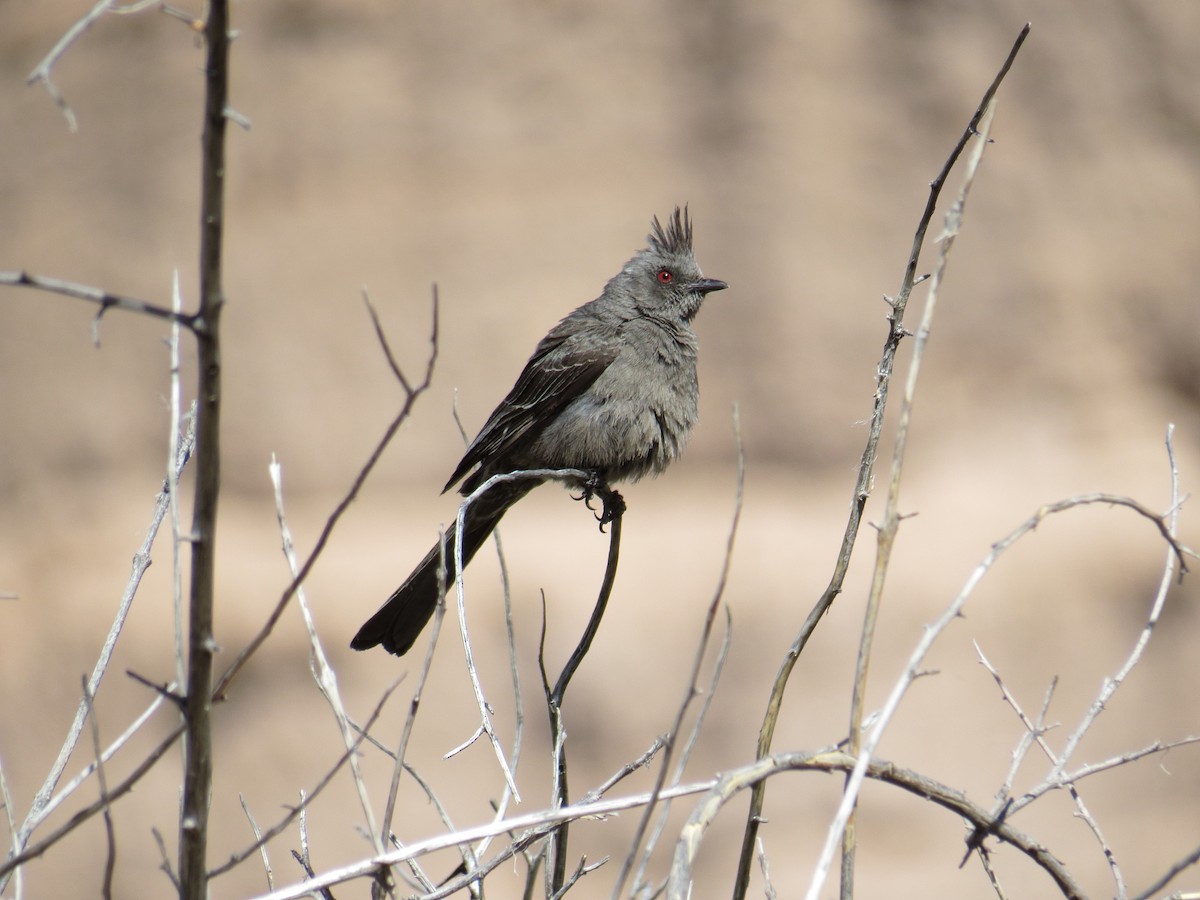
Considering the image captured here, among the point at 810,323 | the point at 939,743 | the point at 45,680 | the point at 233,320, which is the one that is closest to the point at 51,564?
the point at 45,680

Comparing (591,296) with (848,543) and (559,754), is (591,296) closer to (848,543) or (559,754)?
(559,754)

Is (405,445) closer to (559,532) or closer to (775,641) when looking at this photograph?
(559,532)

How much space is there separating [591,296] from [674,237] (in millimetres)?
1328

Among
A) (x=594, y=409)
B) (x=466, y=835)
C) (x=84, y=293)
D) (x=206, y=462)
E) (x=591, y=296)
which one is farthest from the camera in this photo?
(x=591, y=296)

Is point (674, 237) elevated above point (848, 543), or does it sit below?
above

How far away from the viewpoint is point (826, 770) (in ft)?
6.70

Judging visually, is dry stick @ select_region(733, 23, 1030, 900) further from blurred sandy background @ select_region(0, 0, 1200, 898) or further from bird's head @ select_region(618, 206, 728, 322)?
blurred sandy background @ select_region(0, 0, 1200, 898)

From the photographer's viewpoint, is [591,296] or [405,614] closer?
[405,614]

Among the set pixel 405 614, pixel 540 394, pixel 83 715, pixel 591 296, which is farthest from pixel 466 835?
pixel 591 296

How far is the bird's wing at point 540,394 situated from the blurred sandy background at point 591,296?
1.79 metres

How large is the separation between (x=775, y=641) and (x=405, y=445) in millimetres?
2370

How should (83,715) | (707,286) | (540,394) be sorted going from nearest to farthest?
(83,715) → (540,394) → (707,286)

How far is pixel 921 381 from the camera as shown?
6859mm

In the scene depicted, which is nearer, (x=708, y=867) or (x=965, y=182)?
(x=965, y=182)
